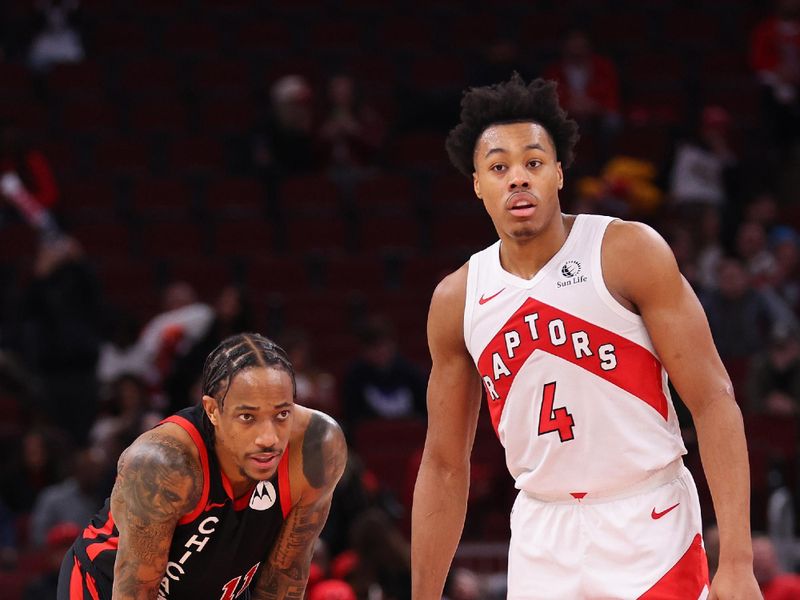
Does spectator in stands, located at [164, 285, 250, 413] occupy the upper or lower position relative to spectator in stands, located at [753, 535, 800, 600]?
upper

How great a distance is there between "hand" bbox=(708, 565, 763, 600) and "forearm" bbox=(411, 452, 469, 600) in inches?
39.7

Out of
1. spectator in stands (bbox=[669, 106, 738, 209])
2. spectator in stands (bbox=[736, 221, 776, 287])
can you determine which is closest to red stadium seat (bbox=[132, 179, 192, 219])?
spectator in stands (bbox=[669, 106, 738, 209])

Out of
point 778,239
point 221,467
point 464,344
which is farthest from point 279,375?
point 778,239

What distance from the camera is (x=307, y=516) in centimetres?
452

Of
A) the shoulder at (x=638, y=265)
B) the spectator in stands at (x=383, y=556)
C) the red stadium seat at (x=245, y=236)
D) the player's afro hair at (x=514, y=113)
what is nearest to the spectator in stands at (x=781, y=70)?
the red stadium seat at (x=245, y=236)

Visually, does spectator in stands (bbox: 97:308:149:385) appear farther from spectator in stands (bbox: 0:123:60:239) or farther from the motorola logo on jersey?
the motorola logo on jersey

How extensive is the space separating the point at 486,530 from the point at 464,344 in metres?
4.97

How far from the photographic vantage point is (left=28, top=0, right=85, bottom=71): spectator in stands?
1386 cm

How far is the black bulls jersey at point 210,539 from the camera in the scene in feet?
14.0

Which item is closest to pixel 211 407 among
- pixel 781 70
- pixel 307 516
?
pixel 307 516

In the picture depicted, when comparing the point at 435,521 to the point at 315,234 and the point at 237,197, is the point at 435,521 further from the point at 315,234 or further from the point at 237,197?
the point at 237,197

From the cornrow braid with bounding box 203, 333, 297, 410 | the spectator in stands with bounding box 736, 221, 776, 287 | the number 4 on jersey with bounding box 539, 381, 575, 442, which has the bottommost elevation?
the number 4 on jersey with bounding box 539, 381, 575, 442

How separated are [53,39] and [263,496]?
1052cm

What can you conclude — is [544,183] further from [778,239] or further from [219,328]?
[778,239]
